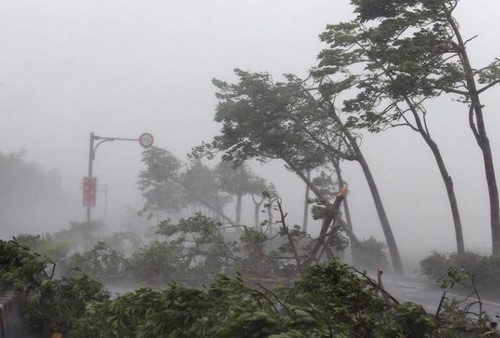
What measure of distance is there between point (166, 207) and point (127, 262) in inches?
952

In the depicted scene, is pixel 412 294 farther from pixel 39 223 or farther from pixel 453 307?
pixel 39 223

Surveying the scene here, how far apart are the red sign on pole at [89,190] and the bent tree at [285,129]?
5.27 m

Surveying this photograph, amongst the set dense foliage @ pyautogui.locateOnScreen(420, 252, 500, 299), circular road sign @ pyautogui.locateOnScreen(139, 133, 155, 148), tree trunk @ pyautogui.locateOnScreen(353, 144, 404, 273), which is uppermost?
circular road sign @ pyautogui.locateOnScreen(139, 133, 155, 148)

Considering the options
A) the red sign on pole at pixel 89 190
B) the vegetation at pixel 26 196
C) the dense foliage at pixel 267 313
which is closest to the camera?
the dense foliage at pixel 267 313

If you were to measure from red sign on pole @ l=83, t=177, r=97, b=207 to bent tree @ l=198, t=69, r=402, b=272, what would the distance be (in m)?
5.27

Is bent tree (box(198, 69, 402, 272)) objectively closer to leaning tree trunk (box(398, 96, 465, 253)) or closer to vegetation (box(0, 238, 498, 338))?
leaning tree trunk (box(398, 96, 465, 253))

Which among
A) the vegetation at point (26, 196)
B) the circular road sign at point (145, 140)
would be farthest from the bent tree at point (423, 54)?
the vegetation at point (26, 196)

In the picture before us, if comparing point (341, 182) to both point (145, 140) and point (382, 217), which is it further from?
point (145, 140)

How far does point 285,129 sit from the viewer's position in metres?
18.3

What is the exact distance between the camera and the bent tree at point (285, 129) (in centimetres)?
1800

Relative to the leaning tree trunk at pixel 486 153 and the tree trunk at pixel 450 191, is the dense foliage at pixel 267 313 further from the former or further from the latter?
the tree trunk at pixel 450 191

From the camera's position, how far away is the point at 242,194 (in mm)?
32531

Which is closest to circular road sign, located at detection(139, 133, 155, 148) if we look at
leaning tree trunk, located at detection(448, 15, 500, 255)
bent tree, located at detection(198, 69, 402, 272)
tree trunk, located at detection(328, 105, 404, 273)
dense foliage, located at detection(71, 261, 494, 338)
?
bent tree, located at detection(198, 69, 402, 272)

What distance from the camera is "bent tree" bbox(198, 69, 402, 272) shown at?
18000mm
